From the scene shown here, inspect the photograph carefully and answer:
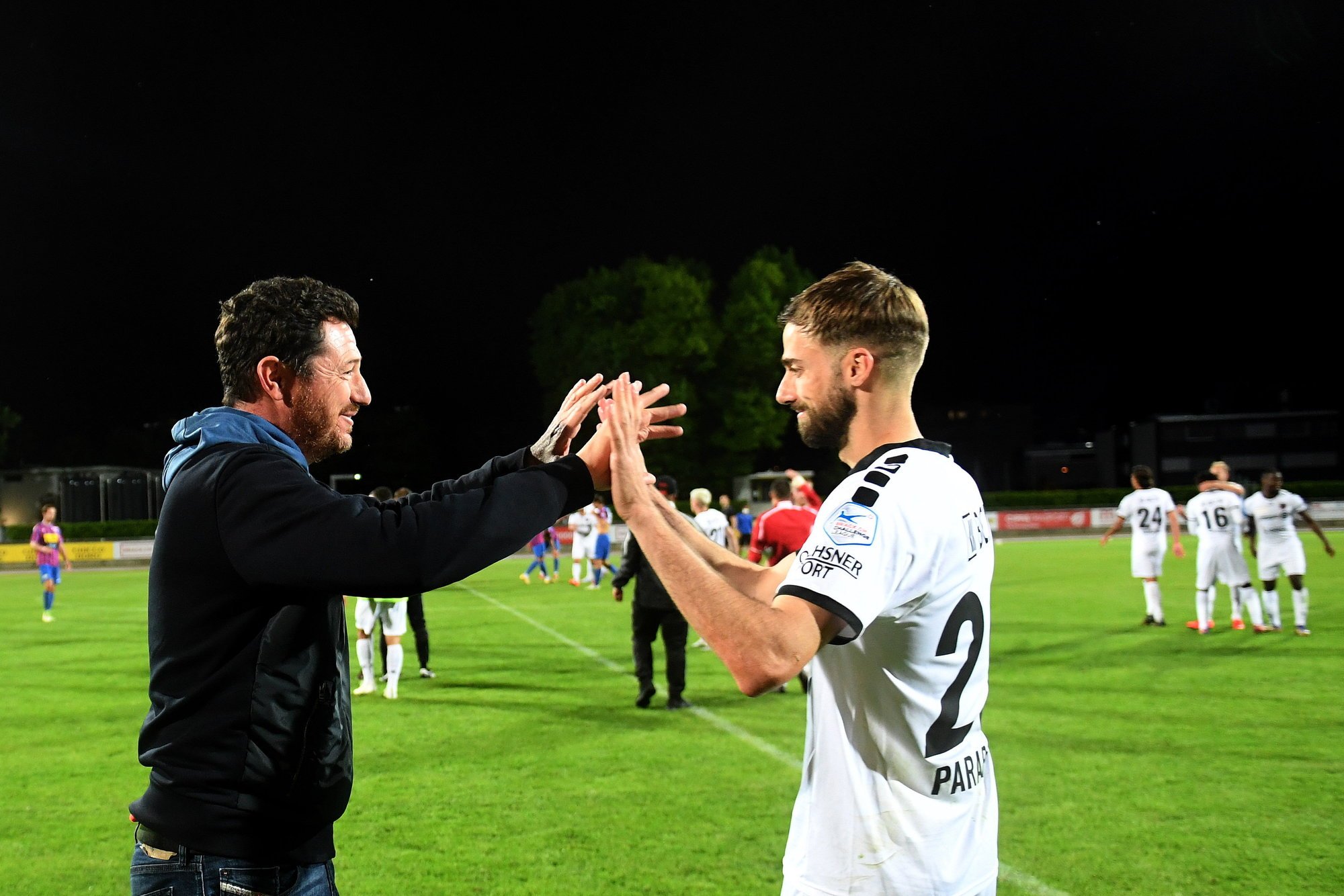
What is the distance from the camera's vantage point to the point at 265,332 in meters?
2.52

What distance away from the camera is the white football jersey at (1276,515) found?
1666 cm

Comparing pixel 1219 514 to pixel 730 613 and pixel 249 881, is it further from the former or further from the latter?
pixel 249 881

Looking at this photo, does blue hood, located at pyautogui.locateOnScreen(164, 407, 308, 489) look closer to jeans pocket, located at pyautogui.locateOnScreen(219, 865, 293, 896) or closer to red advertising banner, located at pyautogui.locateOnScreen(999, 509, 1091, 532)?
jeans pocket, located at pyautogui.locateOnScreen(219, 865, 293, 896)

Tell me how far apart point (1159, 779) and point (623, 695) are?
229 inches

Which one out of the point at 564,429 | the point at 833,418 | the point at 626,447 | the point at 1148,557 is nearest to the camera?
the point at 626,447

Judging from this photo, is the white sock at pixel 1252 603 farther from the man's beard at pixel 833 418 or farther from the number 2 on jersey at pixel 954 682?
the man's beard at pixel 833 418

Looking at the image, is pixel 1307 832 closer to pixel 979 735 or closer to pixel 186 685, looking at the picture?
pixel 979 735

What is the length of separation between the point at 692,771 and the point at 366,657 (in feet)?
17.7

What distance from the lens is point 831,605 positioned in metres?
2.20

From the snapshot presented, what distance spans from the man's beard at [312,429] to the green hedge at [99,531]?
155 ft

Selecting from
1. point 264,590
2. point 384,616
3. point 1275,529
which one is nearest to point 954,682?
point 264,590

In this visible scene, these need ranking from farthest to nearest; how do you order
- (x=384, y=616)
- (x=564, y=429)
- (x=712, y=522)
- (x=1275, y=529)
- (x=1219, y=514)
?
1. (x=1275, y=529)
2. (x=1219, y=514)
3. (x=712, y=522)
4. (x=384, y=616)
5. (x=564, y=429)

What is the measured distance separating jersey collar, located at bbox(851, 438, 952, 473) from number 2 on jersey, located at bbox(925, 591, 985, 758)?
36 cm

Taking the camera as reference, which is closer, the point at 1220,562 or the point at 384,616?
the point at 384,616
